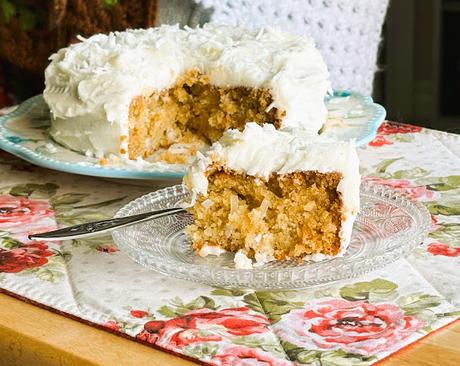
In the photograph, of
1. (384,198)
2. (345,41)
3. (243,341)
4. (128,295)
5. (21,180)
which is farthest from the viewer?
(345,41)

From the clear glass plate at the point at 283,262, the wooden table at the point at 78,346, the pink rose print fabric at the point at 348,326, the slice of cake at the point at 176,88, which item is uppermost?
the slice of cake at the point at 176,88

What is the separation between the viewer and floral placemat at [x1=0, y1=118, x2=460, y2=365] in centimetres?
105

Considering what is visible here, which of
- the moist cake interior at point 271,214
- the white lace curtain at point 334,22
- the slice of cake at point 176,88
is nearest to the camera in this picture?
the moist cake interior at point 271,214

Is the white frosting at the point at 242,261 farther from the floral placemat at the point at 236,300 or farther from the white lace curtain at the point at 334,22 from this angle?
the white lace curtain at the point at 334,22

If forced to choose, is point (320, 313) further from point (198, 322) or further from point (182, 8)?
point (182, 8)

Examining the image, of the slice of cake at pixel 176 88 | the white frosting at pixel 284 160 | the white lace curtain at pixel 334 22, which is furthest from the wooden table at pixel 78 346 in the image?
the white lace curtain at pixel 334 22

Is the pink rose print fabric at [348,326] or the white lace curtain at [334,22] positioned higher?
the white lace curtain at [334,22]

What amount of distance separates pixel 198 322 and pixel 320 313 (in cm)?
14

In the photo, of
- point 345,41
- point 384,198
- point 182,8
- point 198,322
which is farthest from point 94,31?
point 198,322

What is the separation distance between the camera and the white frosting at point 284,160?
1234mm

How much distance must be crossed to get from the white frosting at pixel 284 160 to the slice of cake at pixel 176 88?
0.34 metres

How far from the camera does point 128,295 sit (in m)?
1.17

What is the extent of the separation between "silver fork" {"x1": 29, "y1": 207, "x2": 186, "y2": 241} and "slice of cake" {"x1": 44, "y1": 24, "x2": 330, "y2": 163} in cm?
36

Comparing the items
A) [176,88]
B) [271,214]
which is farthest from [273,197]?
[176,88]
